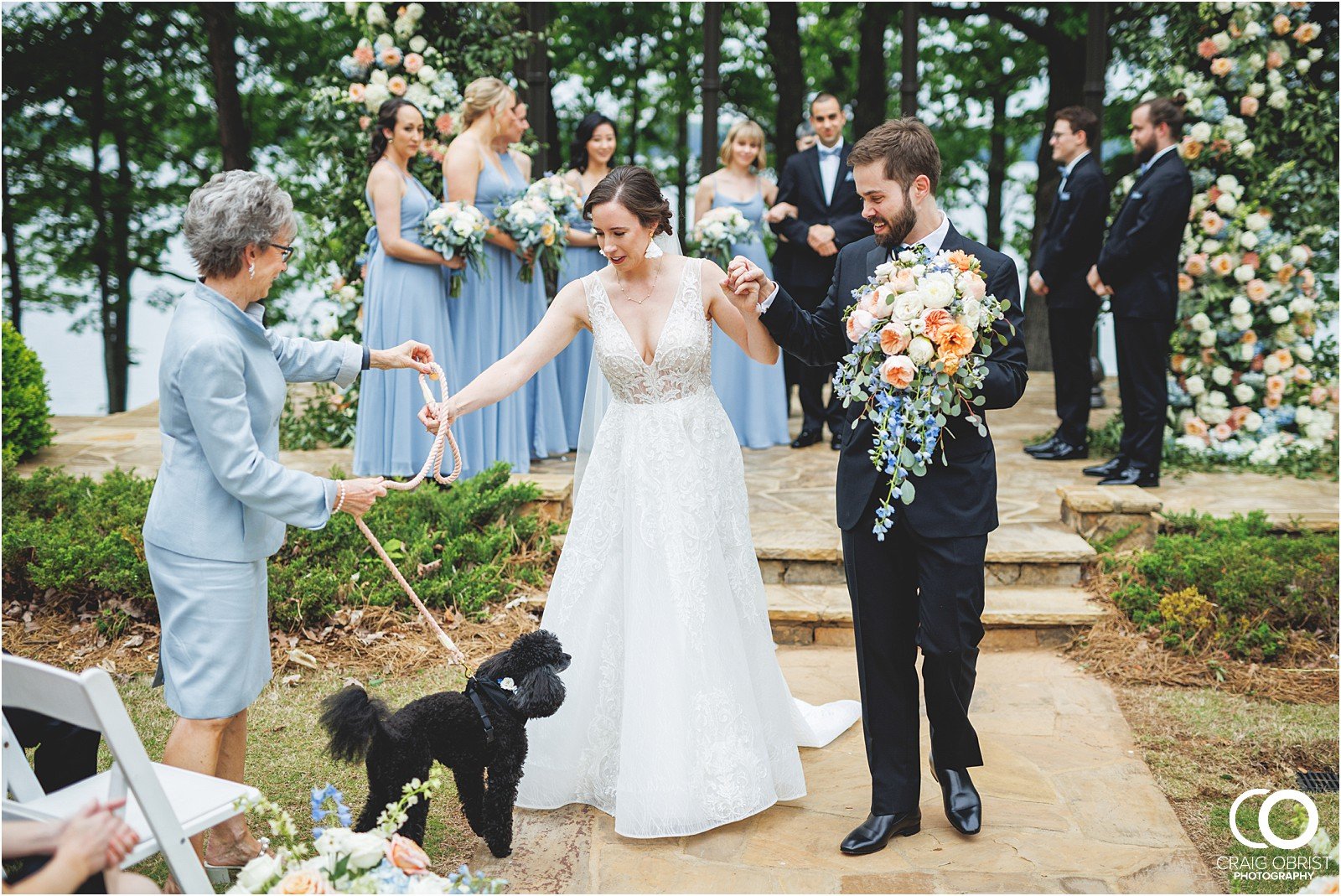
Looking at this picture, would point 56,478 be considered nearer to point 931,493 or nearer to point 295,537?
point 295,537

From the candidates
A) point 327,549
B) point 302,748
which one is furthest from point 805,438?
point 302,748

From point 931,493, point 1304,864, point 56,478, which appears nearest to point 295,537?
point 56,478

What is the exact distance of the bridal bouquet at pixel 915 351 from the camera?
317 centimetres

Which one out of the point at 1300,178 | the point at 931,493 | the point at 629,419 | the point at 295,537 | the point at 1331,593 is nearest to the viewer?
the point at 931,493

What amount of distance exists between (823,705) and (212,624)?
2605 mm

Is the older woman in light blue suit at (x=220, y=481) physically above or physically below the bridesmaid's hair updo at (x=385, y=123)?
below

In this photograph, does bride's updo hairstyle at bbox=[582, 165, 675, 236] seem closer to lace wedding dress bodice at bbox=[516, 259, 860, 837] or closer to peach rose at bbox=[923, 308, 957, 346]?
lace wedding dress bodice at bbox=[516, 259, 860, 837]

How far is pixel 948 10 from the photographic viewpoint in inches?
557

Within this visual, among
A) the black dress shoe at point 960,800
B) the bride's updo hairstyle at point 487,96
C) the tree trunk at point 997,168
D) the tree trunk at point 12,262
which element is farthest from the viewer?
the tree trunk at point 997,168

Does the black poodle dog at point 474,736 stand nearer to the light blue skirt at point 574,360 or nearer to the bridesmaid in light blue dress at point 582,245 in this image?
the bridesmaid in light blue dress at point 582,245

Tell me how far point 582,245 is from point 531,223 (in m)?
0.81

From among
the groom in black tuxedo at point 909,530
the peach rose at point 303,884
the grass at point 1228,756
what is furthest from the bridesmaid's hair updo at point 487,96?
the peach rose at point 303,884

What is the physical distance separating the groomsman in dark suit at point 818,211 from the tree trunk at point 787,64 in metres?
5.21

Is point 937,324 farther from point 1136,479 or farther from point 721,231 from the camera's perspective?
point 721,231
